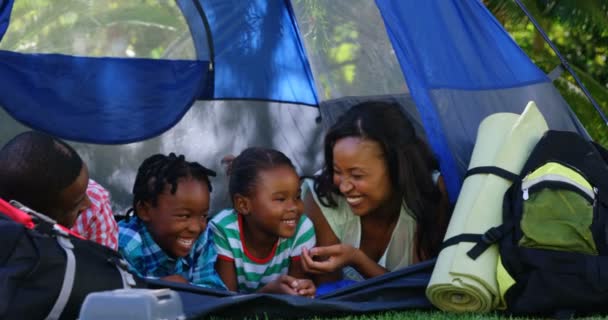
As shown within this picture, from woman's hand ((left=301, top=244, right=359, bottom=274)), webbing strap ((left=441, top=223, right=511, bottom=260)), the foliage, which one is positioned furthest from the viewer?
the foliage

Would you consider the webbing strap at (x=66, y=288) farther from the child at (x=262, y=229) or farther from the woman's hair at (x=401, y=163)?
the woman's hair at (x=401, y=163)

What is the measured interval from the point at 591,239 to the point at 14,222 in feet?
5.95

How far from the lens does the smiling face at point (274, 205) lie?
4.22m

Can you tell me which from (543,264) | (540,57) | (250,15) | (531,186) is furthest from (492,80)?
(540,57)

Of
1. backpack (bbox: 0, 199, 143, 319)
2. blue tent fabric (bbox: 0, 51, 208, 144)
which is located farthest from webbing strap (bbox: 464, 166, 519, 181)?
blue tent fabric (bbox: 0, 51, 208, 144)

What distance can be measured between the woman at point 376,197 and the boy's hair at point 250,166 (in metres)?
0.20

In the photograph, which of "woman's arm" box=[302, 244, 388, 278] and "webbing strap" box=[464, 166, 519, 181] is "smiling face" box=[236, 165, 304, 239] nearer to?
"woman's arm" box=[302, 244, 388, 278]

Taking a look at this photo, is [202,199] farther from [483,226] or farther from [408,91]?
[483,226]

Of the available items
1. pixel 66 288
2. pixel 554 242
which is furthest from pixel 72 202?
pixel 554 242

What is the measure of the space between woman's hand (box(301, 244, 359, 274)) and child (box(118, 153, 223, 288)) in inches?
17.6

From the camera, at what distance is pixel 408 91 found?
4508mm

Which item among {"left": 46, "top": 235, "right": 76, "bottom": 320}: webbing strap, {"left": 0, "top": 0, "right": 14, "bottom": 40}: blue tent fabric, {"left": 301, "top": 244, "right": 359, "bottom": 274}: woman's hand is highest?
{"left": 0, "top": 0, "right": 14, "bottom": 40}: blue tent fabric

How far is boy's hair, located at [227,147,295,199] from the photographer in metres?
4.31

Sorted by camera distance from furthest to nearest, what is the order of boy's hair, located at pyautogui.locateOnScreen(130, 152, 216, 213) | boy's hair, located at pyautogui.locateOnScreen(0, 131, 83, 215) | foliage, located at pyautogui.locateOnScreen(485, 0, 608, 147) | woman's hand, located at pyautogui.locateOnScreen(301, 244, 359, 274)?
foliage, located at pyautogui.locateOnScreen(485, 0, 608, 147), boy's hair, located at pyautogui.locateOnScreen(130, 152, 216, 213), woman's hand, located at pyautogui.locateOnScreen(301, 244, 359, 274), boy's hair, located at pyautogui.locateOnScreen(0, 131, 83, 215)
